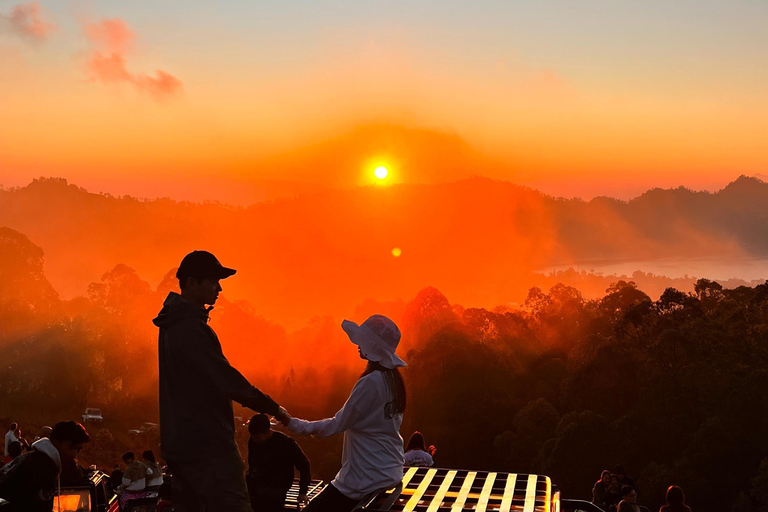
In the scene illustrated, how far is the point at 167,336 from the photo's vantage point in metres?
5.73

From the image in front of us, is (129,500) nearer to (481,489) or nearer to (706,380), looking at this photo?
(481,489)

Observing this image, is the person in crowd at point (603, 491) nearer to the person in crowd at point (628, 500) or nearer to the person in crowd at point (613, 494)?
the person in crowd at point (613, 494)

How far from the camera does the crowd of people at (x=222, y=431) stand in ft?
18.5

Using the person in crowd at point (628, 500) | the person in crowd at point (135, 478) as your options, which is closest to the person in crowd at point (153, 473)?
the person in crowd at point (135, 478)

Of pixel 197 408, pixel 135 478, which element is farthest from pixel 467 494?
pixel 135 478

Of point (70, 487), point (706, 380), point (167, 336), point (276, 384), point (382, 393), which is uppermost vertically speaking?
point (167, 336)

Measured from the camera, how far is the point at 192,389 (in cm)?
568

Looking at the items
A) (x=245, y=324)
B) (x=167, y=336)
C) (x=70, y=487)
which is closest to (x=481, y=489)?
(x=167, y=336)

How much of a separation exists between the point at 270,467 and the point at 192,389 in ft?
9.21

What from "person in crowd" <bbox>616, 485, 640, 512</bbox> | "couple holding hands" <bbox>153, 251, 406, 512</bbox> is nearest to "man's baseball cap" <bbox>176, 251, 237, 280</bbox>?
"couple holding hands" <bbox>153, 251, 406, 512</bbox>

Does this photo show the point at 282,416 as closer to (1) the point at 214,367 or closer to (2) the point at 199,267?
(1) the point at 214,367

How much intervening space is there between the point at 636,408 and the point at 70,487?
45281 mm

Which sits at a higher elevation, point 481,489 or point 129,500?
point 481,489

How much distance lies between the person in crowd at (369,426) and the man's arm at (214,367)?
4.52 feet
